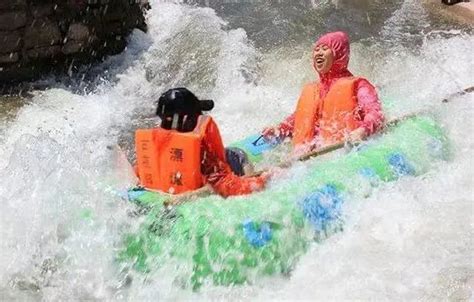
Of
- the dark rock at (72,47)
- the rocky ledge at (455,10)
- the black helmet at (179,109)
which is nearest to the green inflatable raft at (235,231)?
the black helmet at (179,109)

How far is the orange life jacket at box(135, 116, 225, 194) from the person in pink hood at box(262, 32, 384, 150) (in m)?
1.28

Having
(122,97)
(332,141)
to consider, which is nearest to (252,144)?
(332,141)

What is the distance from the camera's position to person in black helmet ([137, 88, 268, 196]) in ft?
15.4

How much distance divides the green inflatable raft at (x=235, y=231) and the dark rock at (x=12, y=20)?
4130mm

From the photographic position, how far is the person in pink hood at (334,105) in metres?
5.86

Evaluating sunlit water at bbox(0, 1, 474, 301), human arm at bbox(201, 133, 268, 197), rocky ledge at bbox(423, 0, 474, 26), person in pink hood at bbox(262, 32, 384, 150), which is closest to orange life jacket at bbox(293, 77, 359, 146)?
person in pink hood at bbox(262, 32, 384, 150)

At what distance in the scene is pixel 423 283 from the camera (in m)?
4.69

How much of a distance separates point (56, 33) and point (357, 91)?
417 cm

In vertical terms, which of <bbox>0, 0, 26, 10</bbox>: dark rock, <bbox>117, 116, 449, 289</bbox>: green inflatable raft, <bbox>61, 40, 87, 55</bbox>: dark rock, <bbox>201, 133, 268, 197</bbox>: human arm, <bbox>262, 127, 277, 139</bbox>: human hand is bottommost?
<bbox>117, 116, 449, 289</bbox>: green inflatable raft

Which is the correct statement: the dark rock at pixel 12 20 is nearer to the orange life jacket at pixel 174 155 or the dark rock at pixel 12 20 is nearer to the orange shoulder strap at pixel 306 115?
the orange shoulder strap at pixel 306 115

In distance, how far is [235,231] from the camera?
468 cm

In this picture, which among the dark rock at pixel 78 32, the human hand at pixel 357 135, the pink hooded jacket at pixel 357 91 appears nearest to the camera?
the human hand at pixel 357 135

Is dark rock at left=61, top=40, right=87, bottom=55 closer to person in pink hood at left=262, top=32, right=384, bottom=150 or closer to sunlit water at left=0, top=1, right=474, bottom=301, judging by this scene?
sunlit water at left=0, top=1, right=474, bottom=301

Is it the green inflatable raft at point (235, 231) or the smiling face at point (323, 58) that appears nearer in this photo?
the green inflatable raft at point (235, 231)
